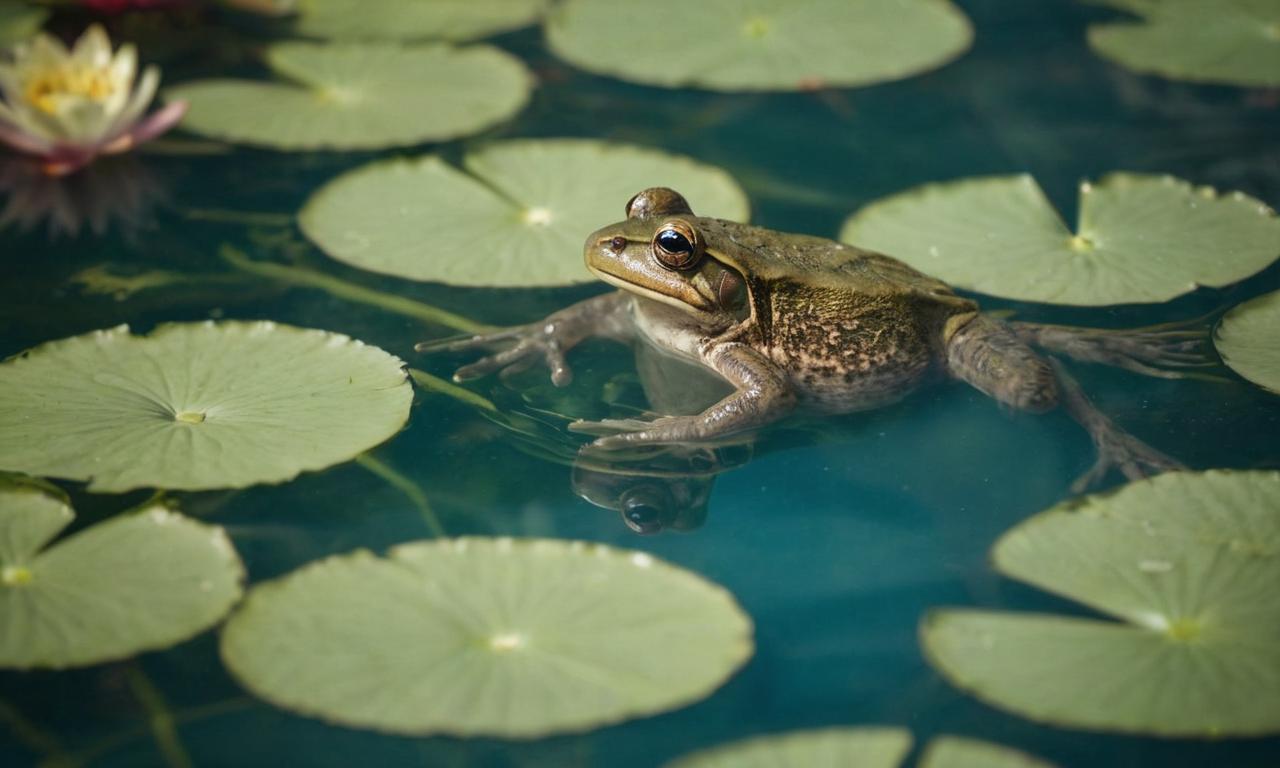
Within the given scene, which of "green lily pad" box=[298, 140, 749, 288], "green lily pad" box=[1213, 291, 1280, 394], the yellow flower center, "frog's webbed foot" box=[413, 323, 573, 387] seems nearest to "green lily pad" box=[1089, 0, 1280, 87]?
"green lily pad" box=[1213, 291, 1280, 394]

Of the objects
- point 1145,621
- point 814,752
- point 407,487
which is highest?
point 1145,621

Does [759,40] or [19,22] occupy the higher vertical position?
[759,40]

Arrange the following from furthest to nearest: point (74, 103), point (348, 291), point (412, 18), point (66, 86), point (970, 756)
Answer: point (412, 18) < point (66, 86) < point (74, 103) < point (348, 291) < point (970, 756)

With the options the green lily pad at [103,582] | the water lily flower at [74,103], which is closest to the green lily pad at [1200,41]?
the water lily flower at [74,103]

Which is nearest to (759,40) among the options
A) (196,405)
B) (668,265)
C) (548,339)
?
(668,265)

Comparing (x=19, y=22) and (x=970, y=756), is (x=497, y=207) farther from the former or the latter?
(x=19, y=22)

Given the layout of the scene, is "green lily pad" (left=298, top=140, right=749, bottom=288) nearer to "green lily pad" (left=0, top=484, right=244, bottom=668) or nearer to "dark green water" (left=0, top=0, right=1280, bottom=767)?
"dark green water" (left=0, top=0, right=1280, bottom=767)

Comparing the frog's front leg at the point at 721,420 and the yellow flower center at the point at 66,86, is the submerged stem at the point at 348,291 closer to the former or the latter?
the frog's front leg at the point at 721,420

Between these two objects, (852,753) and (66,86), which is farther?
(66,86)
